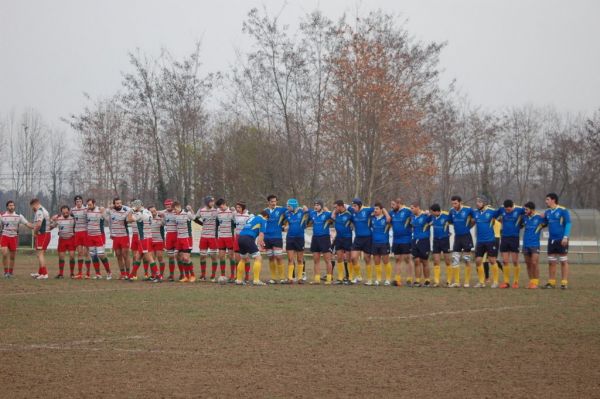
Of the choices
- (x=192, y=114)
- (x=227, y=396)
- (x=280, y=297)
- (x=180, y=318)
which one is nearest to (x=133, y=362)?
(x=227, y=396)

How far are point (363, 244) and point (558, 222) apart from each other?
5.24 m

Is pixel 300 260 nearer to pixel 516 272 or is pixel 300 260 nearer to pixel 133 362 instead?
pixel 516 272

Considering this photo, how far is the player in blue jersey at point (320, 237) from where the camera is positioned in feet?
67.8

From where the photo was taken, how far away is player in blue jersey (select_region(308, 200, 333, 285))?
813 inches

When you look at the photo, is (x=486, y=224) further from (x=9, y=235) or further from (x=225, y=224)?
(x=9, y=235)

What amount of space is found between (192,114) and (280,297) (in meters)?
27.3

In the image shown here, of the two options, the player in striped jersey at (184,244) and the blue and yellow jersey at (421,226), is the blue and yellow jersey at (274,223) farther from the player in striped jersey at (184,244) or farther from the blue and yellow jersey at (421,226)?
the blue and yellow jersey at (421,226)

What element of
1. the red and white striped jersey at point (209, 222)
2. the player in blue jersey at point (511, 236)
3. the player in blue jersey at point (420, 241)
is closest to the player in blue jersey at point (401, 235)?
the player in blue jersey at point (420, 241)

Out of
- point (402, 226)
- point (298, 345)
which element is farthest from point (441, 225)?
point (298, 345)

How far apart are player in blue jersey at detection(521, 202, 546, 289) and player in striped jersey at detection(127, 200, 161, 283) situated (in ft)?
33.8

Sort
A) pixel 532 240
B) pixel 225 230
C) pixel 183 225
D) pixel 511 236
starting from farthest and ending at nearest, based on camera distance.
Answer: pixel 183 225, pixel 225 230, pixel 511 236, pixel 532 240

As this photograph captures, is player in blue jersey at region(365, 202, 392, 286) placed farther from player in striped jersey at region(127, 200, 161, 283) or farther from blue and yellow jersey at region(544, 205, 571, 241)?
player in striped jersey at region(127, 200, 161, 283)

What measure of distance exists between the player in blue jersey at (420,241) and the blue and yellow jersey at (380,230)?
726mm

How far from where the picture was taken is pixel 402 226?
20297 millimetres
